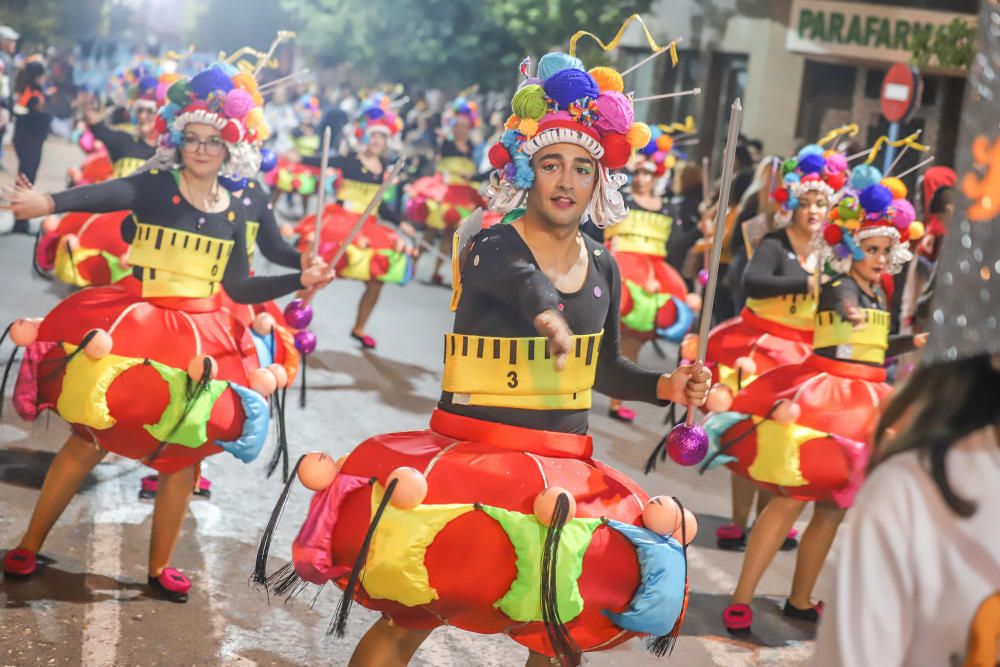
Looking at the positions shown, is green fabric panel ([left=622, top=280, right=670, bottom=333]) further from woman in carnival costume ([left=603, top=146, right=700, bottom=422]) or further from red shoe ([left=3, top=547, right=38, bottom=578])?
red shoe ([left=3, top=547, right=38, bottom=578])

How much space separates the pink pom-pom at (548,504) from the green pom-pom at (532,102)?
4.11ft

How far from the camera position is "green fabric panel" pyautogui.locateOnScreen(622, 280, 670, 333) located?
440 inches

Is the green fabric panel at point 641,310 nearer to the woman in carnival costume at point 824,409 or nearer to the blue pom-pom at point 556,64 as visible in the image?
the woman in carnival costume at point 824,409

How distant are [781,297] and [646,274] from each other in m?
3.37

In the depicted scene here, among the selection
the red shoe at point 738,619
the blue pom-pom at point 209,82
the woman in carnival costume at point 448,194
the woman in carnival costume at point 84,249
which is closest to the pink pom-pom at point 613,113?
the blue pom-pom at point 209,82

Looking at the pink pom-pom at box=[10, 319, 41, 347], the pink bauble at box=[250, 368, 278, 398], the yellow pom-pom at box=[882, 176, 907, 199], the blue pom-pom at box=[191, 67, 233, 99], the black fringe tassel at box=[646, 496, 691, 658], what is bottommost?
the black fringe tassel at box=[646, 496, 691, 658]

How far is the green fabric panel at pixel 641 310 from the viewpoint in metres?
11.2

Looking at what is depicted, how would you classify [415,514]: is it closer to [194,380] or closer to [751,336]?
[194,380]

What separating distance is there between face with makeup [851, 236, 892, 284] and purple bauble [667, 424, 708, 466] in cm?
275

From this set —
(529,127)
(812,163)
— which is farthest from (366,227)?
(529,127)

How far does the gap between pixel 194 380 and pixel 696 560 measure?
311 centimetres

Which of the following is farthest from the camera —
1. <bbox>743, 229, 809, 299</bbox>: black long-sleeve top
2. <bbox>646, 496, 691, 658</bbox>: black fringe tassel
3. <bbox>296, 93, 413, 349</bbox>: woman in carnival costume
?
<bbox>296, 93, 413, 349</bbox>: woman in carnival costume

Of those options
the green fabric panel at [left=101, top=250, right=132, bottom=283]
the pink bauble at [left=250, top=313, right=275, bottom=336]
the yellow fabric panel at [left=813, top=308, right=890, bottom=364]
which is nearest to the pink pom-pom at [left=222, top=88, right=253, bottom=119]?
the pink bauble at [left=250, top=313, right=275, bottom=336]

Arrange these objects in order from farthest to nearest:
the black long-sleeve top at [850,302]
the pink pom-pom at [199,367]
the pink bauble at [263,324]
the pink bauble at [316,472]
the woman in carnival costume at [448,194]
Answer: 1. the woman in carnival costume at [448,194]
2. the pink bauble at [263,324]
3. the black long-sleeve top at [850,302]
4. the pink pom-pom at [199,367]
5. the pink bauble at [316,472]
